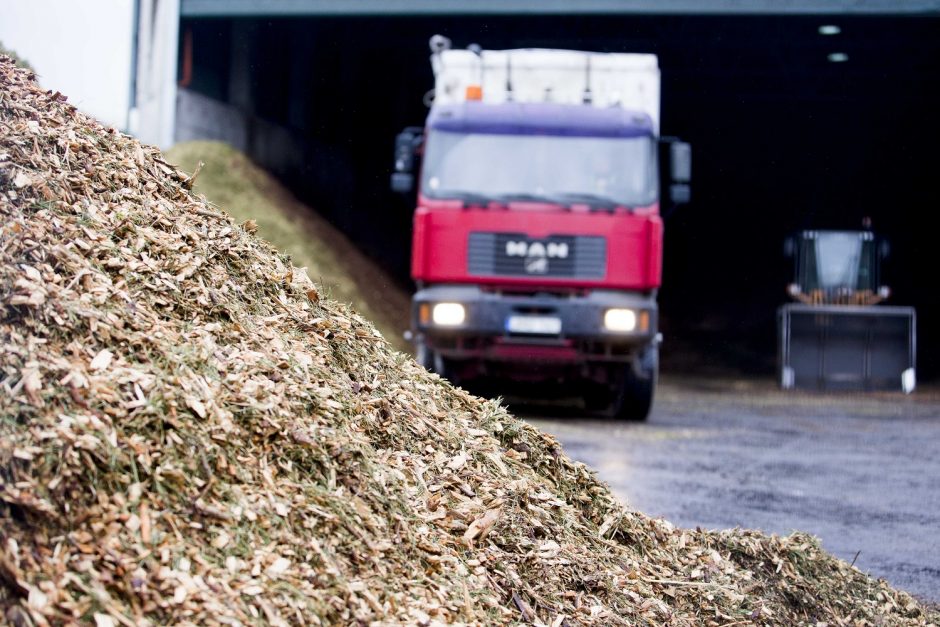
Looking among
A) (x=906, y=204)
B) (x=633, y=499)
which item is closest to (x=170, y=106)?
(x=633, y=499)

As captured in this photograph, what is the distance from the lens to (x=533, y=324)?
1311 cm

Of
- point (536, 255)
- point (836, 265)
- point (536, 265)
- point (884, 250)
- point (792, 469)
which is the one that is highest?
point (884, 250)

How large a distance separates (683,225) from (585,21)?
19.1 meters

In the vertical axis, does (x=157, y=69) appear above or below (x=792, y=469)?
above

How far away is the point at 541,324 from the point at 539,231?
37.6 inches

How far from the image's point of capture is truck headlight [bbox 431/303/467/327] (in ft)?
43.1

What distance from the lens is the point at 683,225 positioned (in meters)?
42.2

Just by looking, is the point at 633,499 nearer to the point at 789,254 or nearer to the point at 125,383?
the point at 125,383

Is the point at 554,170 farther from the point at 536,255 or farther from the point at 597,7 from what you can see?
the point at 597,7

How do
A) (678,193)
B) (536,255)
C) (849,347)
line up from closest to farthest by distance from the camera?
(536,255) < (678,193) < (849,347)

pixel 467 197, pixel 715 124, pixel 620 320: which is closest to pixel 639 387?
pixel 620 320

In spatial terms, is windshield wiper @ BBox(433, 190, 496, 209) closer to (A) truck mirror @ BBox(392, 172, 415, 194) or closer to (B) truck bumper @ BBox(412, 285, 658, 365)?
(A) truck mirror @ BBox(392, 172, 415, 194)

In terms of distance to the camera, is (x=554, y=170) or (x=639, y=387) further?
(x=639, y=387)

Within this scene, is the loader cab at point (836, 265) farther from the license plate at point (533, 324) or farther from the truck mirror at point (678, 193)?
the license plate at point (533, 324)
